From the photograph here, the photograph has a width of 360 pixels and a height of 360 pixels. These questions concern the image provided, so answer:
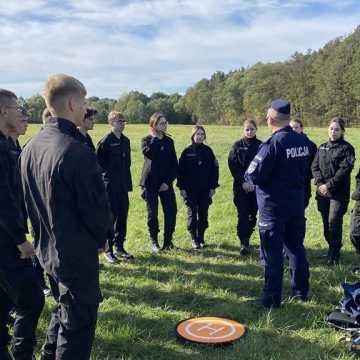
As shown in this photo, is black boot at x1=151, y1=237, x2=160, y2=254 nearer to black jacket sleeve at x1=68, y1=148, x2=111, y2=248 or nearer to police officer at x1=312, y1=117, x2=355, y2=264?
police officer at x1=312, y1=117, x2=355, y2=264

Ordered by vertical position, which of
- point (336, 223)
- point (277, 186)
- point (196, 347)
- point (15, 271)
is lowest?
point (196, 347)

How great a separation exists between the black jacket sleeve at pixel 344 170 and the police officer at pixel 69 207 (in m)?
5.02

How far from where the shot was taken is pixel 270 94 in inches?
2923

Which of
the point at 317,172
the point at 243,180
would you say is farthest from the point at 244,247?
the point at 317,172

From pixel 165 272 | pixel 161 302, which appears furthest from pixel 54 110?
pixel 165 272

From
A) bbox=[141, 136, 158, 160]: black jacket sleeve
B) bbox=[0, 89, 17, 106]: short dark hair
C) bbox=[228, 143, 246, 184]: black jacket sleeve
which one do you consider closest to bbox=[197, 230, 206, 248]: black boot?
bbox=[228, 143, 246, 184]: black jacket sleeve

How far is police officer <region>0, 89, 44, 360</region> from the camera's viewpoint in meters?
3.96

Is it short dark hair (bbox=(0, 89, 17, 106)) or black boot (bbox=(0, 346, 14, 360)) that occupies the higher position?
short dark hair (bbox=(0, 89, 17, 106))

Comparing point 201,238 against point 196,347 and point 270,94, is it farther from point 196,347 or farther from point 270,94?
point 270,94

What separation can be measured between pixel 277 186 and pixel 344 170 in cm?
222

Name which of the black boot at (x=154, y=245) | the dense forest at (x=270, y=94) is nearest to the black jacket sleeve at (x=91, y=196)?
the black boot at (x=154, y=245)

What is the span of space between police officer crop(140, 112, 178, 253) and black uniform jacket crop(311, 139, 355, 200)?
8.63 feet

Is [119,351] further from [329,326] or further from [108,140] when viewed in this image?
[108,140]

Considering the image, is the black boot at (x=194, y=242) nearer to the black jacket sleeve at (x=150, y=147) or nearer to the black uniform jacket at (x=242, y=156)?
the black uniform jacket at (x=242, y=156)
